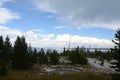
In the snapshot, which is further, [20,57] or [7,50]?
[7,50]

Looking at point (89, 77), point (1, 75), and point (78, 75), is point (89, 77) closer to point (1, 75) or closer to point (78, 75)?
point (78, 75)

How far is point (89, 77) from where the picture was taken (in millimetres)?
60719

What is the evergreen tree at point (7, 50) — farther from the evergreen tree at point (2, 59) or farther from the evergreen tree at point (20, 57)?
the evergreen tree at point (20, 57)

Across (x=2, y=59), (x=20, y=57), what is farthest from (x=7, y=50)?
(x=20, y=57)

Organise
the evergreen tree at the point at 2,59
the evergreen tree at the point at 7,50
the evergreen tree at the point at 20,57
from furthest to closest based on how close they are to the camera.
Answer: the evergreen tree at the point at 7,50
the evergreen tree at the point at 20,57
the evergreen tree at the point at 2,59

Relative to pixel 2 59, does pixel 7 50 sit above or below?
above

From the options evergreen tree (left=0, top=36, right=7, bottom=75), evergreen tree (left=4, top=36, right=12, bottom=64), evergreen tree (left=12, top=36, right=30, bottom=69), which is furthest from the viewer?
evergreen tree (left=4, top=36, right=12, bottom=64)

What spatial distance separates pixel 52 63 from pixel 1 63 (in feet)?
133

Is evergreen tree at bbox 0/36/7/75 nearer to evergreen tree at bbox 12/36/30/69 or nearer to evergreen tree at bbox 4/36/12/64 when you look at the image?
evergreen tree at bbox 4/36/12/64

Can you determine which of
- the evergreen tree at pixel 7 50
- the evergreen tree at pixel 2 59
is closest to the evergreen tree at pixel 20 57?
the evergreen tree at pixel 2 59

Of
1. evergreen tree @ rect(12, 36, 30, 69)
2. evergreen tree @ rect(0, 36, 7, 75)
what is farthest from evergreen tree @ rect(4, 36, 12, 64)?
evergreen tree @ rect(12, 36, 30, 69)

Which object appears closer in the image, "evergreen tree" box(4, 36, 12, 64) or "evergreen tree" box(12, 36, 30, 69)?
"evergreen tree" box(12, 36, 30, 69)

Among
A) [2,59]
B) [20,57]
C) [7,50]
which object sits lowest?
[2,59]

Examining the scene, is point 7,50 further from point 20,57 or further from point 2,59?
point 20,57
